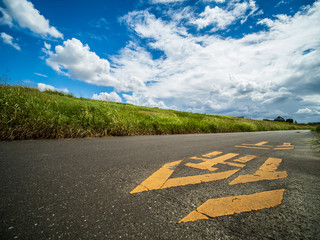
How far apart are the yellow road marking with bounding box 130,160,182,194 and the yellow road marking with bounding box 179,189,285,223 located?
44 centimetres

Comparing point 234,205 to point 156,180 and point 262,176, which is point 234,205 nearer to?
point 156,180

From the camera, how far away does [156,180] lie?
1.41 metres

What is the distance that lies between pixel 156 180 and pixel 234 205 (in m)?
0.70

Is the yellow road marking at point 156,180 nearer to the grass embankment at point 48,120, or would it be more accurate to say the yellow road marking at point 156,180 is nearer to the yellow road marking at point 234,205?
the yellow road marking at point 234,205

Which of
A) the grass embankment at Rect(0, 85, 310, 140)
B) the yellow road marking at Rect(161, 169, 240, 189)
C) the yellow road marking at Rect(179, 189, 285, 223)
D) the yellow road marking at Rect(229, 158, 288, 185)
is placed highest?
the grass embankment at Rect(0, 85, 310, 140)

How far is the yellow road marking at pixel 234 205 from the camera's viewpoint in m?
0.89

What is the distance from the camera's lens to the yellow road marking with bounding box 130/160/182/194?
1.23m

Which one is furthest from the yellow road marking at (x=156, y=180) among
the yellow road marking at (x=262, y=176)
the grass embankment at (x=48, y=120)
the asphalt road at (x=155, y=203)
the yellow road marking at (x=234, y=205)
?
the grass embankment at (x=48, y=120)

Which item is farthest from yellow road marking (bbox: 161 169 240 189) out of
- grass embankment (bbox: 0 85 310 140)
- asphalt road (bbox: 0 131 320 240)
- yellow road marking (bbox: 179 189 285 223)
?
grass embankment (bbox: 0 85 310 140)

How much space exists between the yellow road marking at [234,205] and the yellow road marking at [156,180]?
439 millimetres

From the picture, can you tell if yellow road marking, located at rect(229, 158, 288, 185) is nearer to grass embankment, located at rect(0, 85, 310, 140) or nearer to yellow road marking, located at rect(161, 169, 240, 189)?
yellow road marking, located at rect(161, 169, 240, 189)

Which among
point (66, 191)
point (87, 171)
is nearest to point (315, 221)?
point (66, 191)

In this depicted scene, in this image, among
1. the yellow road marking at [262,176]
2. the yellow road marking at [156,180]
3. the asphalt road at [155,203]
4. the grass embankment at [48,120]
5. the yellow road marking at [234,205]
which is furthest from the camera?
the grass embankment at [48,120]

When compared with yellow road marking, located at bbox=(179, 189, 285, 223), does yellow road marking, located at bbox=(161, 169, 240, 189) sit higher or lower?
higher
